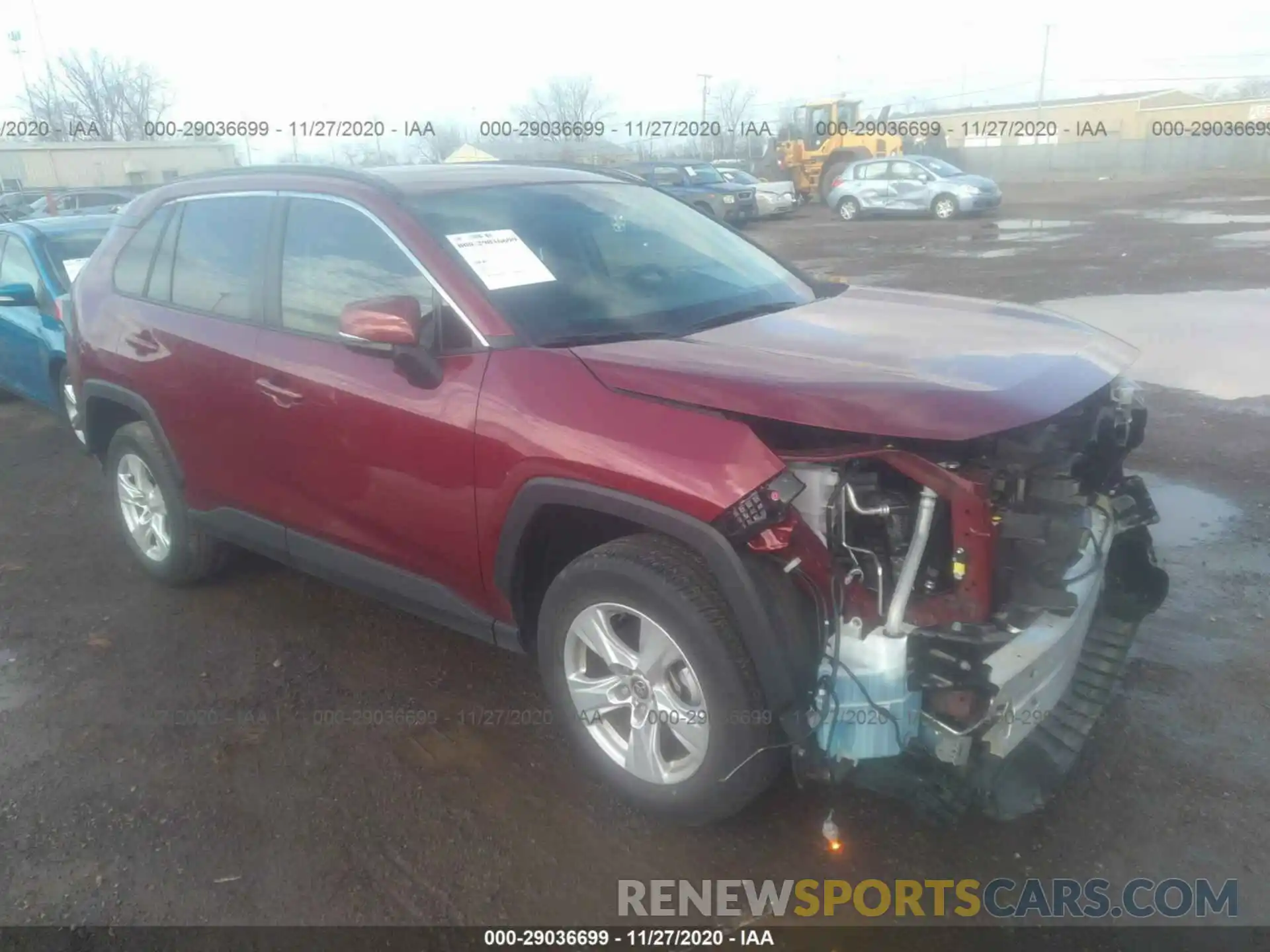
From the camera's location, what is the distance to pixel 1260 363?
8.02 metres

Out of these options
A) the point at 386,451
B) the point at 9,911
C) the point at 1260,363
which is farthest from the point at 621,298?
the point at 1260,363

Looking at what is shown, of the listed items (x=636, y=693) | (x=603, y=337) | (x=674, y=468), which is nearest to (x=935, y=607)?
(x=674, y=468)

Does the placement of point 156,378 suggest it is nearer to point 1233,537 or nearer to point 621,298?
point 621,298

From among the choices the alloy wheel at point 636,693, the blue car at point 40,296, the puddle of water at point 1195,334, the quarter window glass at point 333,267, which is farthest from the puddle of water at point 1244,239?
the alloy wheel at point 636,693

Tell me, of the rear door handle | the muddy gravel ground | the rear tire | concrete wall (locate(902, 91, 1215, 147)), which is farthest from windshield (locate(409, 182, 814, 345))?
concrete wall (locate(902, 91, 1215, 147))

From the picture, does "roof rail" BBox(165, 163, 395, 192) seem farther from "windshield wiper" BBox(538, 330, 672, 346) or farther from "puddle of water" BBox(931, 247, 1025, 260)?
"puddle of water" BBox(931, 247, 1025, 260)

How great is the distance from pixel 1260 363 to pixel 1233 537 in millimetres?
4126

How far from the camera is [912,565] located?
260 centimetres

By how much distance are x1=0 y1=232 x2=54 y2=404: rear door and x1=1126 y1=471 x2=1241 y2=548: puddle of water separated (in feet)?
22.8

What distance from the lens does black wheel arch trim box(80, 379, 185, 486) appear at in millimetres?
4352

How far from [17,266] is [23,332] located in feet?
1.60

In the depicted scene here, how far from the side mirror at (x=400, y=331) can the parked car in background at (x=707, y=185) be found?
20.8m

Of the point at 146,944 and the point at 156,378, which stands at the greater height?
the point at 156,378

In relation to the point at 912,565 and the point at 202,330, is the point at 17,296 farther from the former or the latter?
the point at 912,565
